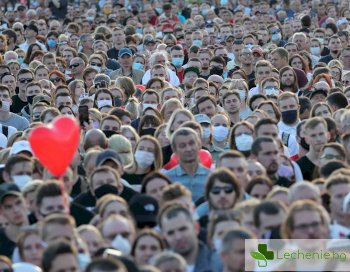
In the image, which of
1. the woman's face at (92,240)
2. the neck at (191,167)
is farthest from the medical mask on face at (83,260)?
the neck at (191,167)

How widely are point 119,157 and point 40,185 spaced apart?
1871 mm

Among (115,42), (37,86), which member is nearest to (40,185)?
(37,86)

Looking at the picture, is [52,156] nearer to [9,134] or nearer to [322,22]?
[9,134]

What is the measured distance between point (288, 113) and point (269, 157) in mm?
3109

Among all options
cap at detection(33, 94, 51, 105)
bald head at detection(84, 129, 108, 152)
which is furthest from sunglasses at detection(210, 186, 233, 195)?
cap at detection(33, 94, 51, 105)

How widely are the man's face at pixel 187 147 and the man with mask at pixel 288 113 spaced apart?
2.88 metres

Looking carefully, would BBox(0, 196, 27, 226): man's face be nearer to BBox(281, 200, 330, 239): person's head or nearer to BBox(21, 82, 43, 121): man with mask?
BBox(281, 200, 330, 239): person's head

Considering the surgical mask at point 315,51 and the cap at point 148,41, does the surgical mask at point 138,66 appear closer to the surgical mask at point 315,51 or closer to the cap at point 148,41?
the cap at point 148,41

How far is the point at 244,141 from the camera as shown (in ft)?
47.0

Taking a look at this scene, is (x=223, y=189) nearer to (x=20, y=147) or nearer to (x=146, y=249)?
(x=146, y=249)

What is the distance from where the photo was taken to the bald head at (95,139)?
14.6 m

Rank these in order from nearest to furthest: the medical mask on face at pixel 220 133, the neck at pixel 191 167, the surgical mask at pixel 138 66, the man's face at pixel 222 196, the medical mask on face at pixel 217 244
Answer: the medical mask on face at pixel 217 244 < the man's face at pixel 222 196 < the neck at pixel 191 167 < the medical mask on face at pixel 220 133 < the surgical mask at pixel 138 66

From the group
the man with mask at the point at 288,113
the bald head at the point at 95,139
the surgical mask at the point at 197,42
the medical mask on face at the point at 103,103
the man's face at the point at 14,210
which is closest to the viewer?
the man's face at the point at 14,210

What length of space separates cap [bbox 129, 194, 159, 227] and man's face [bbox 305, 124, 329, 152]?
8.84 feet
